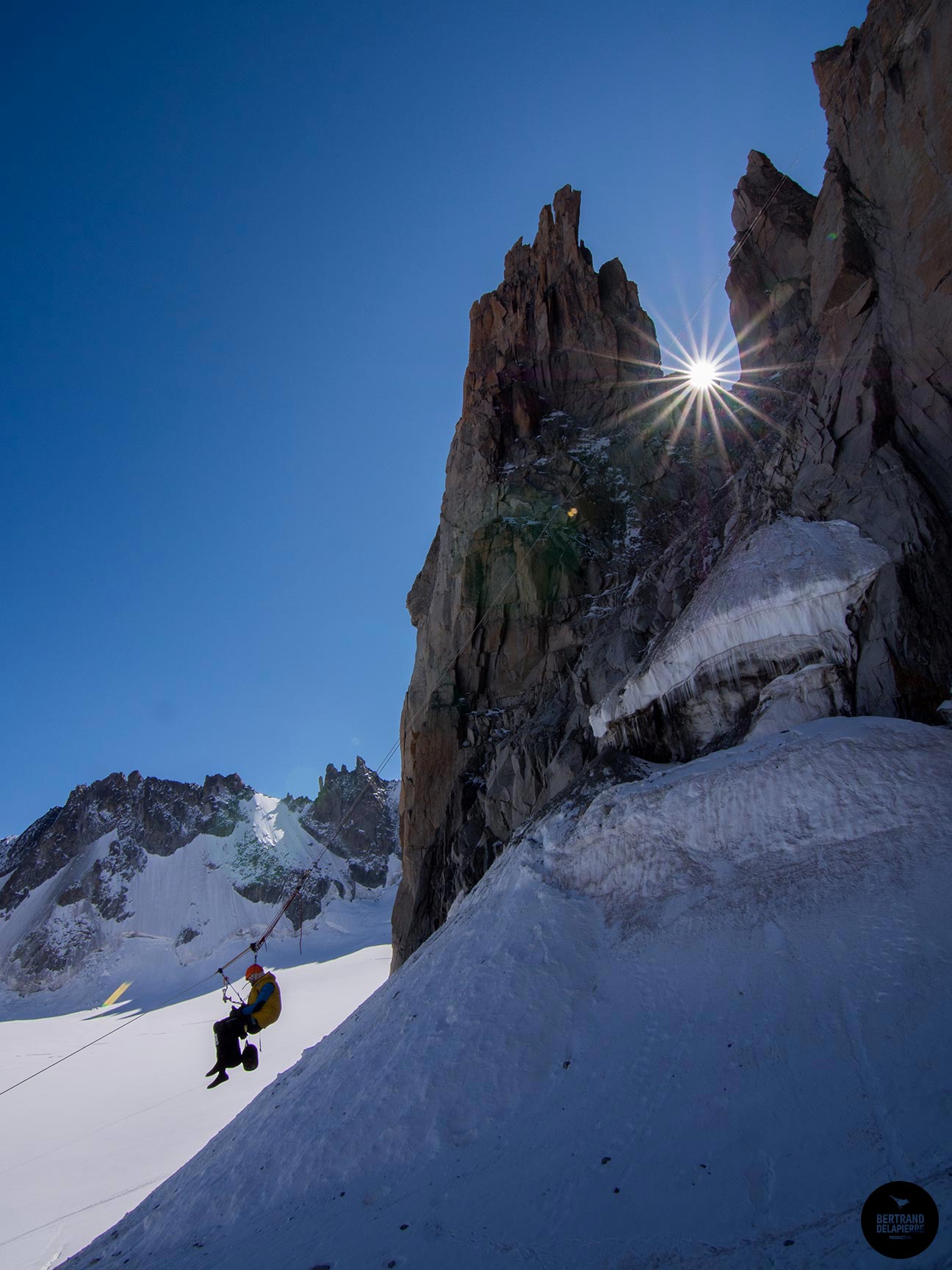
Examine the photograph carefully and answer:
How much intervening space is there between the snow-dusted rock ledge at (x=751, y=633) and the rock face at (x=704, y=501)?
0.17ft

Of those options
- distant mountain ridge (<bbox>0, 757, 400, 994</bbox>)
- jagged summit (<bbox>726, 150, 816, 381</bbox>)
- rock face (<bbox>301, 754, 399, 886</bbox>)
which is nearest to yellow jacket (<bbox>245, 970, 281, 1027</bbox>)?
jagged summit (<bbox>726, 150, 816, 381</bbox>)

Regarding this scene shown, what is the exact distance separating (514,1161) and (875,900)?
510 centimetres

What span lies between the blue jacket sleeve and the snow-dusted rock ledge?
927cm

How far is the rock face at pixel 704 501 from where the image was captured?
1161 cm

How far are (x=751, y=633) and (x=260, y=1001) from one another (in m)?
11.8

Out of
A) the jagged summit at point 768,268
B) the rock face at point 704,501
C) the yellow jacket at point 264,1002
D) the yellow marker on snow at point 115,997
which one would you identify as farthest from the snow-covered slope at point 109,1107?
the jagged summit at point 768,268

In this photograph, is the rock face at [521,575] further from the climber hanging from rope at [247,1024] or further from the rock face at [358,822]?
the rock face at [358,822]

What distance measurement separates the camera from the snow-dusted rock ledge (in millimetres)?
11414

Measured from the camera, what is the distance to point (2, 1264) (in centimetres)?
1958

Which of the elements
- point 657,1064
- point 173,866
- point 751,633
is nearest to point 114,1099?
point 657,1064

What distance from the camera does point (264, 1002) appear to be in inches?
466

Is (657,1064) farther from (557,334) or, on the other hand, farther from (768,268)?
(557,334)

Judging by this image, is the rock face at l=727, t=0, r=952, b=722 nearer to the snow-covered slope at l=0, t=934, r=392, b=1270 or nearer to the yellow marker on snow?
the snow-covered slope at l=0, t=934, r=392, b=1270

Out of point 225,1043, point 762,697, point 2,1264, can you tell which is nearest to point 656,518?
point 762,697
